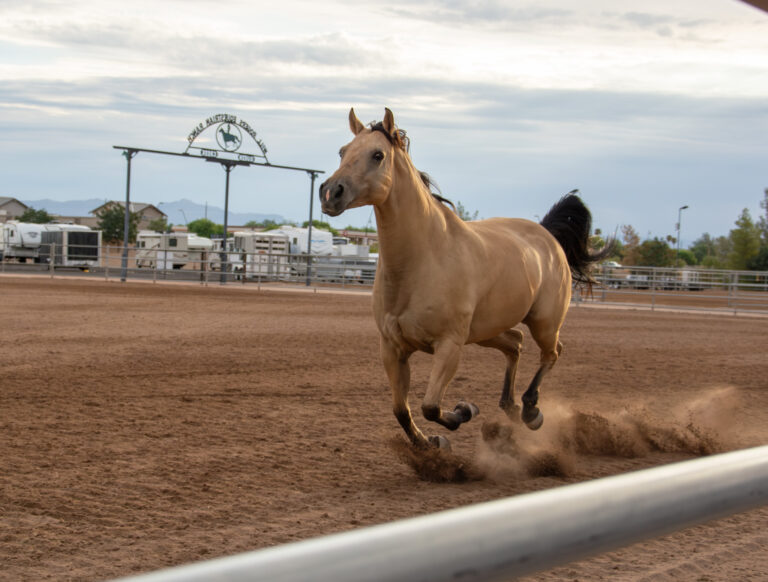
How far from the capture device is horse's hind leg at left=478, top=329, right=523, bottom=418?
6867mm

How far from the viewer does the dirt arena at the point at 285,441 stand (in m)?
4.05

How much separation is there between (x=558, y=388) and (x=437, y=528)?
909cm

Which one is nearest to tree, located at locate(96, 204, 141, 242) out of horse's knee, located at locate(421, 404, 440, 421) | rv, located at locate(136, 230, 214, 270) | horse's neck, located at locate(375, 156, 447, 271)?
rv, located at locate(136, 230, 214, 270)

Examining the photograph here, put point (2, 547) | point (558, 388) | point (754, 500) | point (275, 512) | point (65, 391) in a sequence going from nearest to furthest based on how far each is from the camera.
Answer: point (754, 500), point (2, 547), point (275, 512), point (65, 391), point (558, 388)

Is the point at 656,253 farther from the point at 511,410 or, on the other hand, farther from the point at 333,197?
the point at 333,197

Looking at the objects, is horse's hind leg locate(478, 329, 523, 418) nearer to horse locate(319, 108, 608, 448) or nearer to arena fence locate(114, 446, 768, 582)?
horse locate(319, 108, 608, 448)

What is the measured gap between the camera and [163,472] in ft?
17.4

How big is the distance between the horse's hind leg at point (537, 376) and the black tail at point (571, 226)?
131 cm

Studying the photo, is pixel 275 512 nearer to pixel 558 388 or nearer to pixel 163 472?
pixel 163 472

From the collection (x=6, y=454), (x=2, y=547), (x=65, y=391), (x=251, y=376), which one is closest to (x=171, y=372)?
(x=251, y=376)

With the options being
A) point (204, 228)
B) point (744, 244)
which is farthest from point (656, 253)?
point (204, 228)

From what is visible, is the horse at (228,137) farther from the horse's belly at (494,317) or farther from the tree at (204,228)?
the tree at (204,228)

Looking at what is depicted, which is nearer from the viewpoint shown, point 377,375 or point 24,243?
point 377,375

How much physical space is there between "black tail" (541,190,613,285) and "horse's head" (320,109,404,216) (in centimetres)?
303
